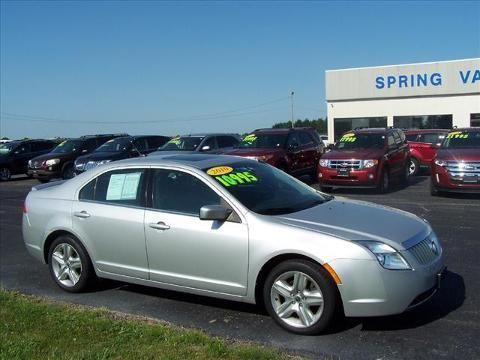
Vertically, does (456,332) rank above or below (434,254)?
below

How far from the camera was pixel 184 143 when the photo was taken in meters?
18.8

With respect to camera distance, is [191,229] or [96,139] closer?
[191,229]

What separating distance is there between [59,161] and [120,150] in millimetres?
3304

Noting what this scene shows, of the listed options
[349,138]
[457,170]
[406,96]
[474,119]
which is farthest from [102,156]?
[474,119]

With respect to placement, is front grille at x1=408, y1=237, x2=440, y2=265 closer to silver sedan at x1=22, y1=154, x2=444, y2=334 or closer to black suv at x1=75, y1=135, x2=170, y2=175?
silver sedan at x1=22, y1=154, x2=444, y2=334

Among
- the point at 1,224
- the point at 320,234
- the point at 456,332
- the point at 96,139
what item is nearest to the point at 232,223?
the point at 320,234

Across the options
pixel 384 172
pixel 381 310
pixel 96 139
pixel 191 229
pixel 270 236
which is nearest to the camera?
pixel 381 310

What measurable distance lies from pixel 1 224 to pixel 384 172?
9.34m

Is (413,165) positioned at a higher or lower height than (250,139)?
lower

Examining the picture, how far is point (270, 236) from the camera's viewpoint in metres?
5.00

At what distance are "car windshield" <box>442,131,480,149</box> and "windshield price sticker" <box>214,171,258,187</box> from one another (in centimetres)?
999

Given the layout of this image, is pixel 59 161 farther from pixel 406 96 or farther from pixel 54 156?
pixel 406 96

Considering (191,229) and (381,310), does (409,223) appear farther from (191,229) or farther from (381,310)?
(191,229)

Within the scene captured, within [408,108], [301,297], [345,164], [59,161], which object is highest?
[408,108]
